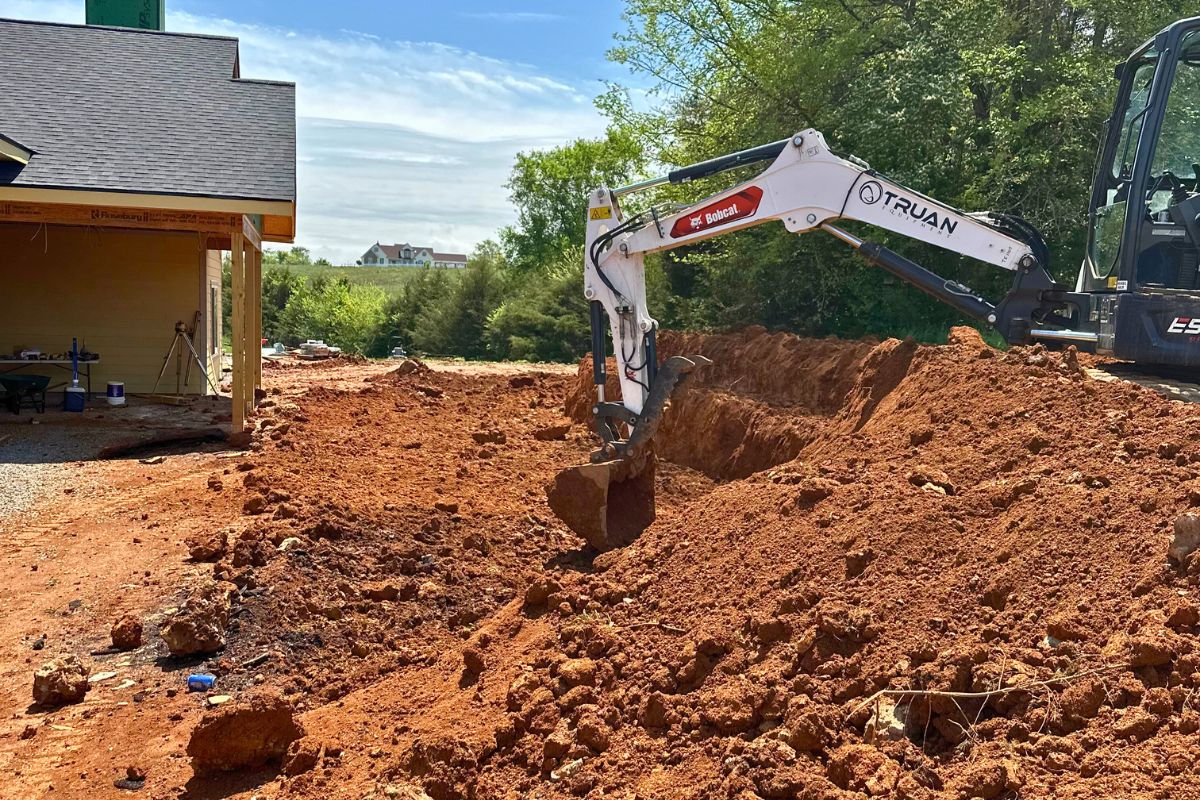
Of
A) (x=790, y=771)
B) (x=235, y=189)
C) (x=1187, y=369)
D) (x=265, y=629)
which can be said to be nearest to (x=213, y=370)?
(x=235, y=189)

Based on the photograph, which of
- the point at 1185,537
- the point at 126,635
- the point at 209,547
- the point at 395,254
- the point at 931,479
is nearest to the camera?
the point at 1185,537

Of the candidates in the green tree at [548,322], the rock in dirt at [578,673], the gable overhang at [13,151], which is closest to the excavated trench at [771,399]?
the rock in dirt at [578,673]

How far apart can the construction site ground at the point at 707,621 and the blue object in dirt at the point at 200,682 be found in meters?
0.07

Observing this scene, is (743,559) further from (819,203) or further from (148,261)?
(148,261)

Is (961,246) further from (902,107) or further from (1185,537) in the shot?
(902,107)

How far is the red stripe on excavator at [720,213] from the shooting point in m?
8.73

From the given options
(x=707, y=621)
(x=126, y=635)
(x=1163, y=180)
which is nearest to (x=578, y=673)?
(x=707, y=621)

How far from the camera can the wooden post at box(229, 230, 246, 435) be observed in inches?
500

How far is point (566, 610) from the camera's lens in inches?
234

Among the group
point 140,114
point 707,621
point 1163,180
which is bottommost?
point 707,621

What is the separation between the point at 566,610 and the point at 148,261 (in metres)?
14.1

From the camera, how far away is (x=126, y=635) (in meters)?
6.33

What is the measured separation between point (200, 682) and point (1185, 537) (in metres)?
5.20

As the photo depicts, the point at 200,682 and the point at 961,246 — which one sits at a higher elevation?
the point at 961,246
